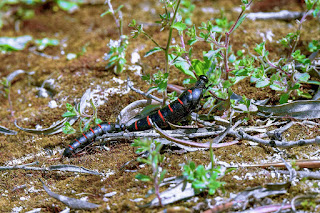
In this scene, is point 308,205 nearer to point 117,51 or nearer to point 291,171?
point 291,171

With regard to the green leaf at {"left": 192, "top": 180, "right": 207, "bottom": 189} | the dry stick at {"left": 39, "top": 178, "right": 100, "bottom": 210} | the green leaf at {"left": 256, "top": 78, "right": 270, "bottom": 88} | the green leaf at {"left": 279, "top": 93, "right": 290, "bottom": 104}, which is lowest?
the dry stick at {"left": 39, "top": 178, "right": 100, "bottom": 210}

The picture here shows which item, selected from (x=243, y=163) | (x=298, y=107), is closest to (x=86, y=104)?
(x=243, y=163)

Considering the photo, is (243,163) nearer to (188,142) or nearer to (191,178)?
(188,142)

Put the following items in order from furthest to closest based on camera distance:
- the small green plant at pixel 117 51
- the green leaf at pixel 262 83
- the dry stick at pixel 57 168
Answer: the small green plant at pixel 117 51 < the green leaf at pixel 262 83 < the dry stick at pixel 57 168

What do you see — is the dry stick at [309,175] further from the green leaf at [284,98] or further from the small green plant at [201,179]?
the green leaf at [284,98]

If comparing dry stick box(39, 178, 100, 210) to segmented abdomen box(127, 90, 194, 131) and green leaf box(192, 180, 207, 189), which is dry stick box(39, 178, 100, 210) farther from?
segmented abdomen box(127, 90, 194, 131)

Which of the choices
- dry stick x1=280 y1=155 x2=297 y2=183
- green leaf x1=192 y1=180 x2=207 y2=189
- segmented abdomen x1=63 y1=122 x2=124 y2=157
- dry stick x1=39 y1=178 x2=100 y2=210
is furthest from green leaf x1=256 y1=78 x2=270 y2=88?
dry stick x1=39 y1=178 x2=100 y2=210

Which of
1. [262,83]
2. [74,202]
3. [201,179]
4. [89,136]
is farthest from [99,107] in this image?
[201,179]

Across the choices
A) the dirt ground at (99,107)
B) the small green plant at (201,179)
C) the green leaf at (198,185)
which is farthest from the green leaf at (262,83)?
the green leaf at (198,185)
